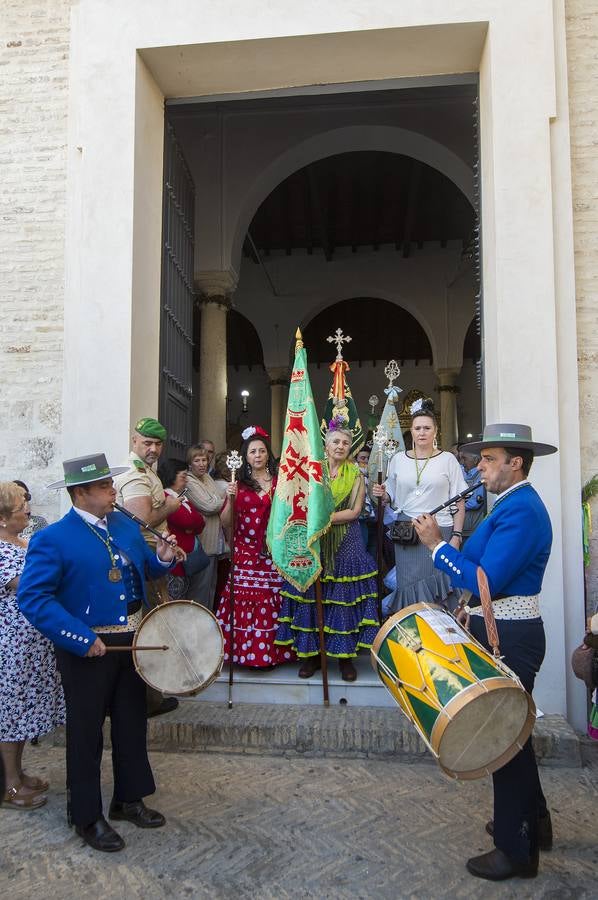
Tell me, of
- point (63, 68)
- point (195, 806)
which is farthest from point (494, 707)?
point (63, 68)

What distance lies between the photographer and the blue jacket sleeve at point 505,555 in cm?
303

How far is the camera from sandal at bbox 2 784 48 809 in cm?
375

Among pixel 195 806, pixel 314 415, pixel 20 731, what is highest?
pixel 314 415

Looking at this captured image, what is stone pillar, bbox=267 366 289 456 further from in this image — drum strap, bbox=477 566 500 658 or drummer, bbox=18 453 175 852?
drum strap, bbox=477 566 500 658

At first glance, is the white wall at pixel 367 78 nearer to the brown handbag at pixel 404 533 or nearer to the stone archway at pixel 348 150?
the brown handbag at pixel 404 533

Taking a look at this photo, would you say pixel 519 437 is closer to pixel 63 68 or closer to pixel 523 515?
pixel 523 515

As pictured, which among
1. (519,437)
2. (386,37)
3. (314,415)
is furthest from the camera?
(386,37)

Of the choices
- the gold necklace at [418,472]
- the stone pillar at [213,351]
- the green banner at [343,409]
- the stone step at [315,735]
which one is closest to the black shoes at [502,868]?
the stone step at [315,735]

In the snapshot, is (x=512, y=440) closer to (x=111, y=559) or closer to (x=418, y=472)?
(x=111, y=559)

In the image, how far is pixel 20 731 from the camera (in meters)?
3.71

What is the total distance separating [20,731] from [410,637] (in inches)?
80.4

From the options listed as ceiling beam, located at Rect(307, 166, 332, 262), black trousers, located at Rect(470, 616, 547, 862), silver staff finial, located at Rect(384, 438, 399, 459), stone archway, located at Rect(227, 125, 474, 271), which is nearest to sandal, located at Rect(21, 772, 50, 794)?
black trousers, located at Rect(470, 616, 547, 862)

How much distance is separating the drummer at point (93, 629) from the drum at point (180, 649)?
0.16 meters

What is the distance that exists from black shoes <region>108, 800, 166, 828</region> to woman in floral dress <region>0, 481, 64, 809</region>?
1.54 ft
